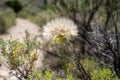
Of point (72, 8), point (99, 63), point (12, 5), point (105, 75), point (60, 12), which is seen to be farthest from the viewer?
point (12, 5)

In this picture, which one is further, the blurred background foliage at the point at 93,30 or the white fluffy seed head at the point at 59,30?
the blurred background foliage at the point at 93,30

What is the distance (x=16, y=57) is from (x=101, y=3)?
6.13m

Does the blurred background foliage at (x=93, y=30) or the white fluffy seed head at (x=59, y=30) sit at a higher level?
the white fluffy seed head at (x=59, y=30)

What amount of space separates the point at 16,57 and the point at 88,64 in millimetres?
1338

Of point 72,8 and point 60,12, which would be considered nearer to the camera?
point 72,8

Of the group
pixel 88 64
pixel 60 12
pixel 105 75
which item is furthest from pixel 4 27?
pixel 105 75

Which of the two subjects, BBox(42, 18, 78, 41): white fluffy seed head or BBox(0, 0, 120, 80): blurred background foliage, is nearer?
BBox(42, 18, 78, 41): white fluffy seed head

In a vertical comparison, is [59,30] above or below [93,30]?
above

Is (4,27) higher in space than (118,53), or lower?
lower

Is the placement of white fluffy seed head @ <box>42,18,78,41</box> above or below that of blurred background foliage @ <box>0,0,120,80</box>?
above

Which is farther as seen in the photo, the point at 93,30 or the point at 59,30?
the point at 93,30

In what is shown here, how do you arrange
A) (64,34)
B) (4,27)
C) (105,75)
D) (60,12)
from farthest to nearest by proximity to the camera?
1. (4,27)
2. (60,12)
3. (64,34)
4. (105,75)

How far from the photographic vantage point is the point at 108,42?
19.9 ft

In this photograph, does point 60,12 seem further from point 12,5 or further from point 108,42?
point 12,5
